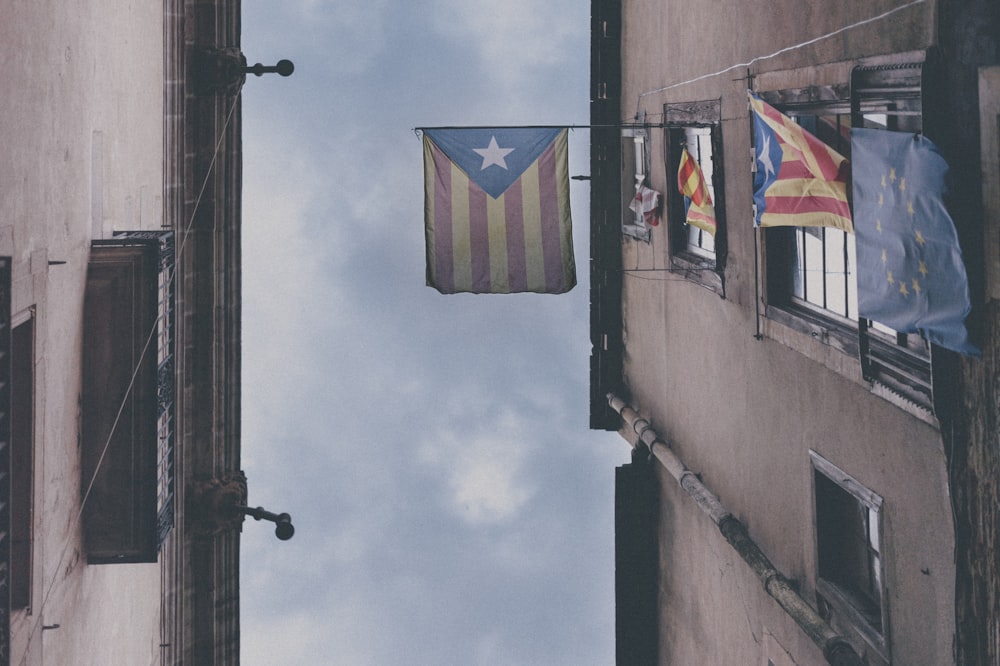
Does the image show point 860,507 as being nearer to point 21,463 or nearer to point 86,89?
point 21,463

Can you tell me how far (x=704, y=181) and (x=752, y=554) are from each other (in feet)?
17.3

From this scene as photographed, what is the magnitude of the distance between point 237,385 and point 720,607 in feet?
25.8

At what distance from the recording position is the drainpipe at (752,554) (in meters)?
7.81

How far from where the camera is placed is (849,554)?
8.47m

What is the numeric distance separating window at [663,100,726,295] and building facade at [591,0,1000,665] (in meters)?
0.04

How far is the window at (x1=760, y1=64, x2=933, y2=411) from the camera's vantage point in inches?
271

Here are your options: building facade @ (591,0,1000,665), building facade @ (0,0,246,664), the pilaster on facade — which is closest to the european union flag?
building facade @ (591,0,1000,665)

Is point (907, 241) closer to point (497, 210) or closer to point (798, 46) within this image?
point (798, 46)

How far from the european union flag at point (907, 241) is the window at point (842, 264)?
40cm

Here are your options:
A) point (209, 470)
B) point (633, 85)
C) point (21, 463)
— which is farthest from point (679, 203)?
point (21, 463)

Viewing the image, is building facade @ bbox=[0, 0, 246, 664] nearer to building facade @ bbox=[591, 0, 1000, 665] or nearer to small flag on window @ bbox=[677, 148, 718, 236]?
small flag on window @ bbox=[677, 148, 718, 236]

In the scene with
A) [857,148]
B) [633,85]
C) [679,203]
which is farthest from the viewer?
[633,85]

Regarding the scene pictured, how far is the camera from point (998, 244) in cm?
570

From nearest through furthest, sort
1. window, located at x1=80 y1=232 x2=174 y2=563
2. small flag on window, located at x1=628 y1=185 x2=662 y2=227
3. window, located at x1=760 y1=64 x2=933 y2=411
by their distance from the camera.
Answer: window, located at x1=760 y1=64 x2=933 y2=411 → window, located at x1=80 y1=232 x2=174 y2=563 → small flag on window, located at x1=628 y1=185 x2=662 y2=227
